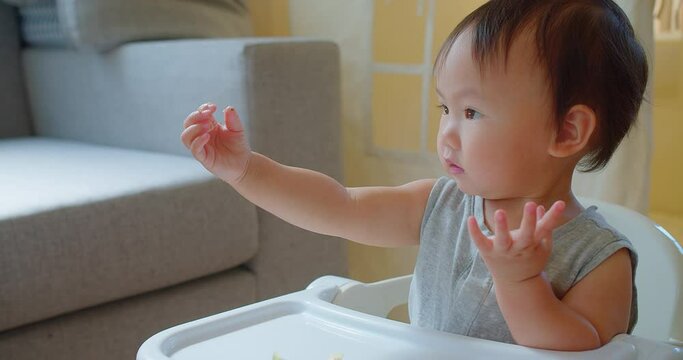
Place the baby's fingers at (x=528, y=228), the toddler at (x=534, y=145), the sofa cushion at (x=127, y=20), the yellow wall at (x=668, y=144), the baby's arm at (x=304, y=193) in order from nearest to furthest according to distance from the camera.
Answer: the baby's fingers at (x=528, y=228) → the toddler at (x=534, y=145) → the baby's arm at (x=304, y=193) → the yellow wall at (x=668, y=144) → the sofa cushion at (x=127, y=20)

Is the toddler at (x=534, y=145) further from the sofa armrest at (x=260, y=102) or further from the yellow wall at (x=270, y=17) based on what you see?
the yellow wall at (x=270, y=17)

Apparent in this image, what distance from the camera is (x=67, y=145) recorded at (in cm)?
160

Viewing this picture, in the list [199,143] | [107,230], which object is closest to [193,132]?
[199,143]

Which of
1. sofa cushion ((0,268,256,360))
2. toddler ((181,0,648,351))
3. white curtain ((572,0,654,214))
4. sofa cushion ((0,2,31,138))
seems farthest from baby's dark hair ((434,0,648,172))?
sofa cushion ((0,2,31,138))

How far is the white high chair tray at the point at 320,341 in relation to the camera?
1.98ft

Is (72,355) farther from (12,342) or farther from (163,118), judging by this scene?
(163,118)

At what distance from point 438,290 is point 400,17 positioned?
0.81 metres

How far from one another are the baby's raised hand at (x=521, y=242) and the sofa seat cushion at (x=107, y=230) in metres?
0.69

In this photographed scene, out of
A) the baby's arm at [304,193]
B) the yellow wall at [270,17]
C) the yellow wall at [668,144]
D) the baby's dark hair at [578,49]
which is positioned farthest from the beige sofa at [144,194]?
the baby's dark hair at [578,49]

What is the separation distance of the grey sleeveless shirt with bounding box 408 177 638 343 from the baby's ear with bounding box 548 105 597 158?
7 cm

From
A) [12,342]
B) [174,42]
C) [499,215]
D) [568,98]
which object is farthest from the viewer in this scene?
[174,42]

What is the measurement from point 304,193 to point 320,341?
19 centimetres

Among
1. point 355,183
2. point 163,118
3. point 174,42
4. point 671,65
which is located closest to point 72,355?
point 163,118

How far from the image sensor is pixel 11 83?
1776mm
